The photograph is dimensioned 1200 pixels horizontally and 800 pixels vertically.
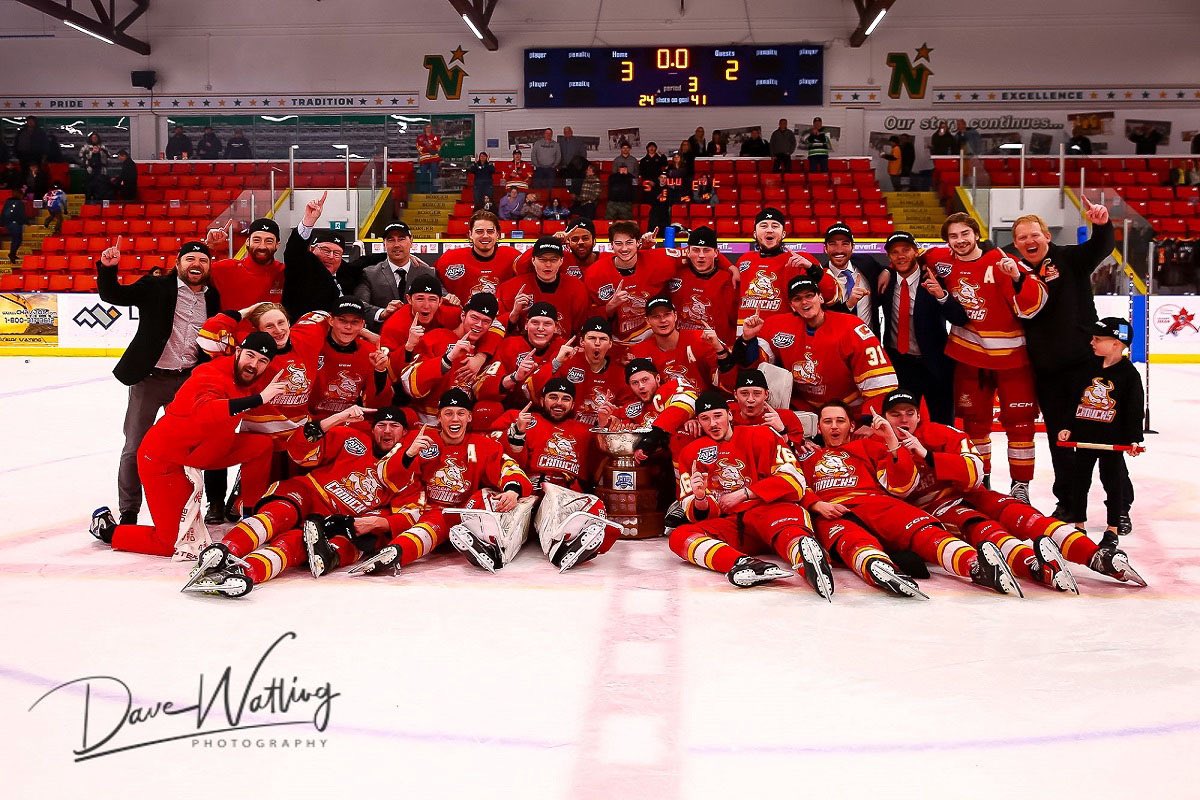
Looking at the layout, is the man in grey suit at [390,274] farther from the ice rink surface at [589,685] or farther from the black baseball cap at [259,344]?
the ice rink surface at [589,685]

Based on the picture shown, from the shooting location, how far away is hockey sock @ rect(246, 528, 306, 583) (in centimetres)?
421

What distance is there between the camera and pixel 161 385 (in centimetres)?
540

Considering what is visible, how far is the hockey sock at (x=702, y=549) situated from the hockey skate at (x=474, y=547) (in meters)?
0.84

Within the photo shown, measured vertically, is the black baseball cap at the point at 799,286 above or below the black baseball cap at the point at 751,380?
above

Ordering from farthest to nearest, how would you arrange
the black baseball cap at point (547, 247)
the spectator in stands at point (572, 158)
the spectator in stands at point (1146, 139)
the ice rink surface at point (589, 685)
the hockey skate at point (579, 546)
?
the spectator in stands at point (1146, 139), the spectator in stands at point (572, 158), the black baseball cap at point (547, 247), the hockey skate at point (579, 546), the ice rink surface at point (589, 685)

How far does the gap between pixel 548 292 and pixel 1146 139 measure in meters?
17.7

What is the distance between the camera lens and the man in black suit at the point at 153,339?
524 centimetres

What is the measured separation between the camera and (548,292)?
6.01 metres

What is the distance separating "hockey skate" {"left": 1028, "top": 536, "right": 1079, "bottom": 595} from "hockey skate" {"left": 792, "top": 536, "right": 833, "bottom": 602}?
2.79 feet

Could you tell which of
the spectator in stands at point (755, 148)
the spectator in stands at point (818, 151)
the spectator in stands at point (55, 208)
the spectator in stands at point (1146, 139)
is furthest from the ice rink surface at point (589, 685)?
the spectator in stands at point (1146, 139)

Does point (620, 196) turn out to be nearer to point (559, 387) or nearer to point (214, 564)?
point (559, 387)

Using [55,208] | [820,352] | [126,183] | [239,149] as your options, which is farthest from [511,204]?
[820,352]

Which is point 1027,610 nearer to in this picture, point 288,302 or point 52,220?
point 288,302

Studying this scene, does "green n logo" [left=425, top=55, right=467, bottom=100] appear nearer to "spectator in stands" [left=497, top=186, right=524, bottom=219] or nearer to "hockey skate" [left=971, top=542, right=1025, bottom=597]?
"spectator in stands" [left=497, top=186, right=524, bottom=219]
